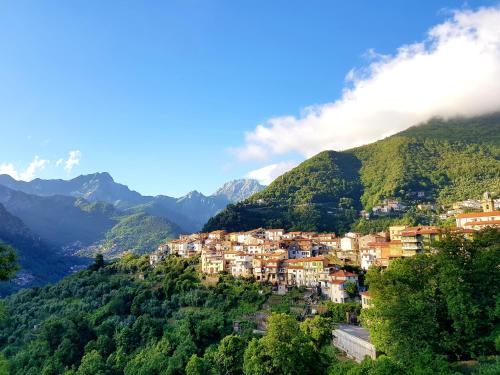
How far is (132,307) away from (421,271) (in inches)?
1597

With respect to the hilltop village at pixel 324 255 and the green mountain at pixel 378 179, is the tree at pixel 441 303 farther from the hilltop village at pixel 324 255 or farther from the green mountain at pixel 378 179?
the green mountain at pixel 378 179

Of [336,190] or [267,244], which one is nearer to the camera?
[267,244]

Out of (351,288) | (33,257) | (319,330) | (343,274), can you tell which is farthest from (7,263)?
(33,257)

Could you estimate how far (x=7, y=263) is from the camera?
1524 centimetres

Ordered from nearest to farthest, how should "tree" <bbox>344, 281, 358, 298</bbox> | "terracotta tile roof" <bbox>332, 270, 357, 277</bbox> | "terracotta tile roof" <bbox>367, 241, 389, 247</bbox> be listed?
"tree" <bbox>344, 281, 358, 298</bbox> < "terracotta tile roof" <bbox>332, 270, 357, 277</bbox> < "terracotta tile roof" <bbox>367, 241, 389, 247</bbox>

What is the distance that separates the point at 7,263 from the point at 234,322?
35.3m

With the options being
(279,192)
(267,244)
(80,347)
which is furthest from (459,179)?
(80,347)

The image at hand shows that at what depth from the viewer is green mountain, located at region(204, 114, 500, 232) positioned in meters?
98.7

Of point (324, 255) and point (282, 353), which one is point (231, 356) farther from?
point (324, 255)

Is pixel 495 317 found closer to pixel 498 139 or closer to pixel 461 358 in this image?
pixel 461 358

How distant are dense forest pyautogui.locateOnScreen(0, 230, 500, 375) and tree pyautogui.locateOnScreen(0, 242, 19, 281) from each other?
4.58 meters

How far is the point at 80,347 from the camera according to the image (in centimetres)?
5200

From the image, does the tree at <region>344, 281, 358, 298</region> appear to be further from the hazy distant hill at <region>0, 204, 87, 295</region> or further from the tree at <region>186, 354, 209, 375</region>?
the hazy distant hill at <region>0, 204, 87, 295</region>

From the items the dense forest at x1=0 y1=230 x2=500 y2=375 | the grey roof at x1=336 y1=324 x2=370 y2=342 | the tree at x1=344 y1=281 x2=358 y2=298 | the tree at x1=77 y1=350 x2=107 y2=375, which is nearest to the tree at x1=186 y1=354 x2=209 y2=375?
the dense forest at x1=0 y1=230 x2=500 y2=375
